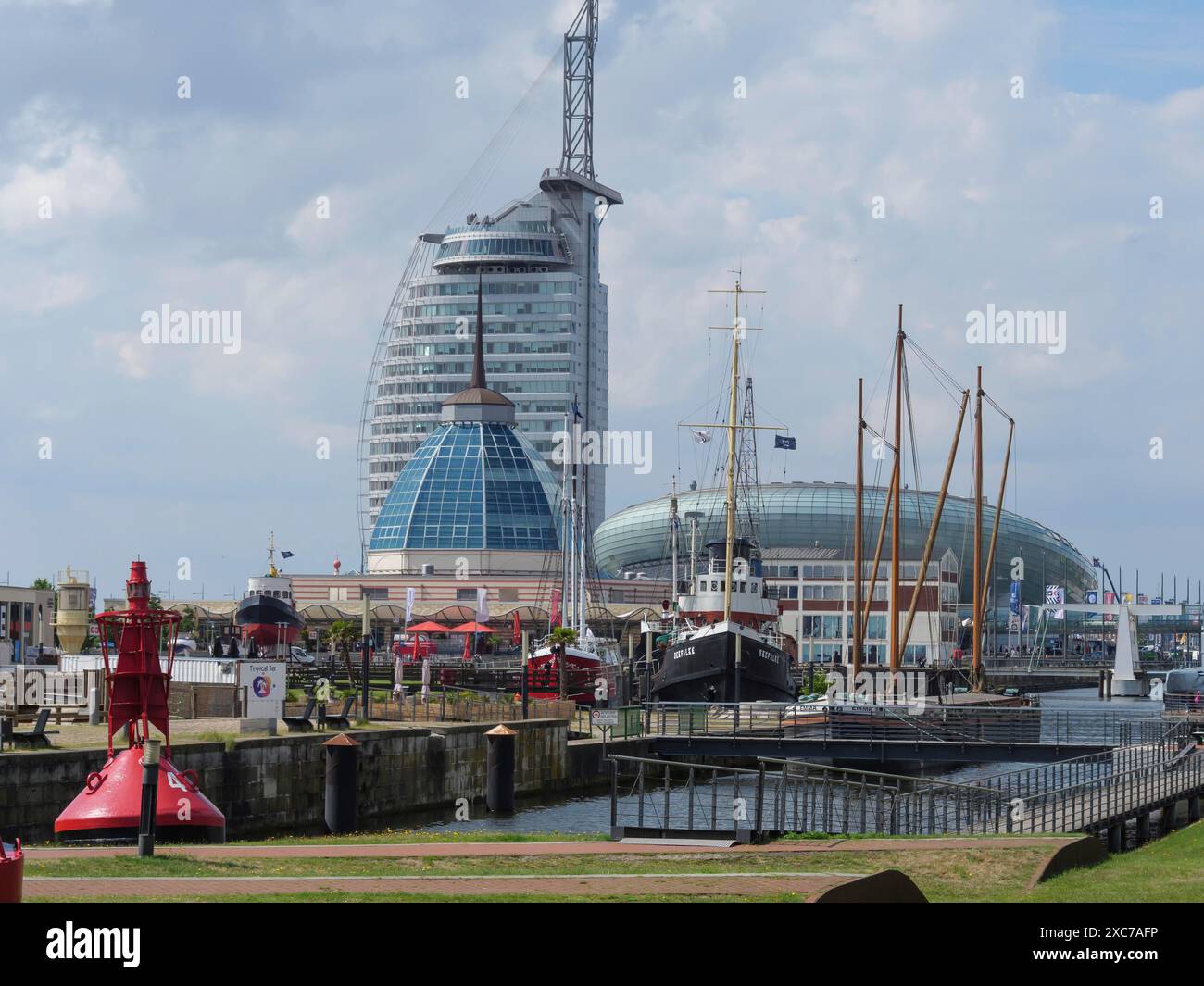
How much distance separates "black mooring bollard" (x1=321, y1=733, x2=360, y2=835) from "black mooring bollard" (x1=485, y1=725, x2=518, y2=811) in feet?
26.7

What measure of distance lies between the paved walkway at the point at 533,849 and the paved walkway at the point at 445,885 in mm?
3263

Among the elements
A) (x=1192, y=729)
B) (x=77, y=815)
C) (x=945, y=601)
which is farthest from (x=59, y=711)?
(x=945, y=601)

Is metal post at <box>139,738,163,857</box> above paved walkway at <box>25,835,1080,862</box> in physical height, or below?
above

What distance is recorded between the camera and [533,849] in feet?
83.1

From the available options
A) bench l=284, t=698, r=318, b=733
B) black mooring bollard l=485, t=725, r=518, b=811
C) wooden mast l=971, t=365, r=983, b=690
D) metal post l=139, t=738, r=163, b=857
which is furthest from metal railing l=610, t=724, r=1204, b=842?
wooden mast l=971, t=365, r=983, b=690

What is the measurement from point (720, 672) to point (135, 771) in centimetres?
5027

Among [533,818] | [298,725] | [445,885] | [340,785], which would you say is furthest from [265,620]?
[445,885]

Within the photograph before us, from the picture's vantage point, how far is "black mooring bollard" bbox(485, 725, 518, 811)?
161ft

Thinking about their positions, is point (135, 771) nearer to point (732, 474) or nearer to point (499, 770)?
point (499, 770)

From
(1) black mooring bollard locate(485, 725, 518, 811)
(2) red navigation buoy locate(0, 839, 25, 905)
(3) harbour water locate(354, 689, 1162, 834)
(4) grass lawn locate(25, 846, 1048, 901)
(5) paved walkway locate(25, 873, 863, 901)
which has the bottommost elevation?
(3) harbour water locate(354, 689, 1162, 834)

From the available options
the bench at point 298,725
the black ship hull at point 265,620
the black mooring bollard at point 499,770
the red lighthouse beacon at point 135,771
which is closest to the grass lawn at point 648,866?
the red lighthouse beacon at point 135,771

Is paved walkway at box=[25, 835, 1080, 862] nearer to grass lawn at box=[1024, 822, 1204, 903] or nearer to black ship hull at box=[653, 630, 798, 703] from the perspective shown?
grass lawn at box=[1024, 822, 1204, 903]
